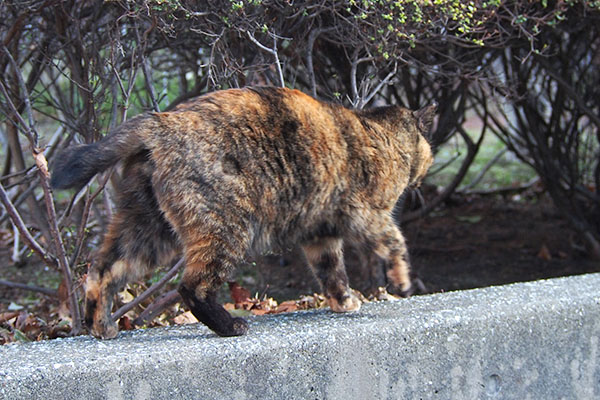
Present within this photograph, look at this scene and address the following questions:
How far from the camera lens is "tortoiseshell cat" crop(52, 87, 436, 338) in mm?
2893

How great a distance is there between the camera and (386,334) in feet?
10.1

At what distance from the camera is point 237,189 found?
2947 millimetres

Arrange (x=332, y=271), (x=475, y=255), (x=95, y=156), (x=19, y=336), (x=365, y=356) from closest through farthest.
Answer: (x=95, y=156)
(x=365, y=356)
(x=19, y=336)
(x=332, y=271)
(x=475, y=255)

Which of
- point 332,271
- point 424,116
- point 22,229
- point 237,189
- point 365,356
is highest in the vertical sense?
point 424,116

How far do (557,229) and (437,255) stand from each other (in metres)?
1.47

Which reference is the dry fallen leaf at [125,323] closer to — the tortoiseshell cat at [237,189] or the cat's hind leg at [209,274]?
the tortoiseshell cat at [237,189]

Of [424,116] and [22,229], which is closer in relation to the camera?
[22,229]

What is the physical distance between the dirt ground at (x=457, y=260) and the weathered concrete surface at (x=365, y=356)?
55.2 inches

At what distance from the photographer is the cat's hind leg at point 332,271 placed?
3.50 m

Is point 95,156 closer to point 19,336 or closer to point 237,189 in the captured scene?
point 237,189

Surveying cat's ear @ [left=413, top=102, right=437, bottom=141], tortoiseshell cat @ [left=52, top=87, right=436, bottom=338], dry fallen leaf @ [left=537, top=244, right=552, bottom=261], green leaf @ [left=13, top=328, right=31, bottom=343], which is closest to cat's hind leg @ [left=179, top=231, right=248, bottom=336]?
tortoiseshell cat @ [left=52, top=87, right=436, bottom=338]

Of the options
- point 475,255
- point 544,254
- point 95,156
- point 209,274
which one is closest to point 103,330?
point 209,274

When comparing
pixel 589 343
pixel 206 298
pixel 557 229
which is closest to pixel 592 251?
pixel 557 229

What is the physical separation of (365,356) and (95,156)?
55.1 inches
